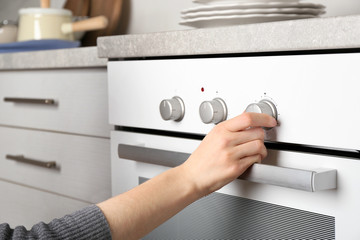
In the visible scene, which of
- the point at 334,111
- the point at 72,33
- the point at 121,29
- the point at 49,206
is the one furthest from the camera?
the point at 121,29

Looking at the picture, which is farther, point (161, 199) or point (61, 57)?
point (61, 57)

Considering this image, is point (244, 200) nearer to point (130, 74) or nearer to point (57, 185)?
point (130, 74)

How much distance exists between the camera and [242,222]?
2.67 ft

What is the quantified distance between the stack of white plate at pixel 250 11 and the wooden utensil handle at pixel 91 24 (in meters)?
0.75

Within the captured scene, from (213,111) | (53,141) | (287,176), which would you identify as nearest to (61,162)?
(53,141)

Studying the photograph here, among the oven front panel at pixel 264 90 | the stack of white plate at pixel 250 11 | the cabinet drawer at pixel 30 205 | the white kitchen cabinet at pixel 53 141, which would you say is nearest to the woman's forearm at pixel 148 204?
the oven front panel at pixel 264 90

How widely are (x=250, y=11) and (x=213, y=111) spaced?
21 cm

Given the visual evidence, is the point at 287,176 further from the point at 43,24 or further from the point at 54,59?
the point at 43,24

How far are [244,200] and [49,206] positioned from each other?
0.75 m

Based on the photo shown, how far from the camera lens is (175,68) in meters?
0.90

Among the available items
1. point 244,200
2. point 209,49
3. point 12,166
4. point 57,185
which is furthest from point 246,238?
point 12,166

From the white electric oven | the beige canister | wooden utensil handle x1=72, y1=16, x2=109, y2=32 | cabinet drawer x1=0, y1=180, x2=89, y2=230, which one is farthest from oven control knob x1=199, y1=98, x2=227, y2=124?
the beige canister

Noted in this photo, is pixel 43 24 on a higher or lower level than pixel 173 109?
higher

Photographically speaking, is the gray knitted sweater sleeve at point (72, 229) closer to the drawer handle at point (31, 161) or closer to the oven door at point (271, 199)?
the oven door at point (271, 199)
